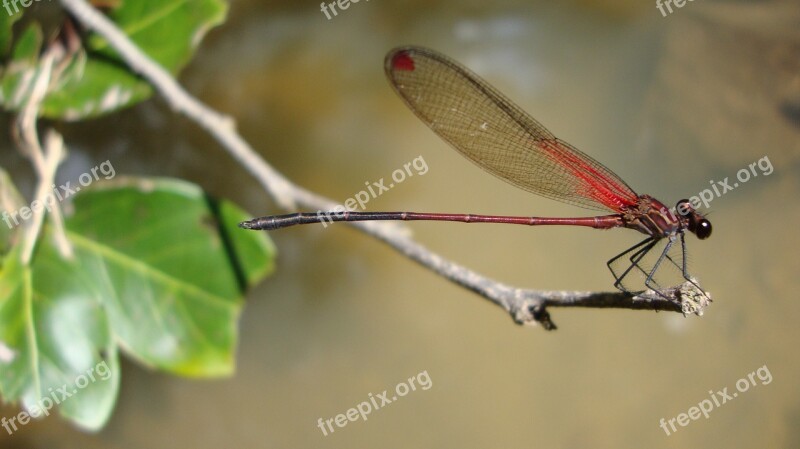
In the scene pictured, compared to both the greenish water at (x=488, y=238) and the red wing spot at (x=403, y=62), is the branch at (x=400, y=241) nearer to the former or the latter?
the red wing spot at (x=403, y=62)

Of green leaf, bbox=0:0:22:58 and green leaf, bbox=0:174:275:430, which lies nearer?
green leaf, bbox=0:0:22:58

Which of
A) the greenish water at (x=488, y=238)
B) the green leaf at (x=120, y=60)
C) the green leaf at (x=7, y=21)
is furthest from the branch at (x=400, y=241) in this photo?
the greenish water at (x=488, y=238)

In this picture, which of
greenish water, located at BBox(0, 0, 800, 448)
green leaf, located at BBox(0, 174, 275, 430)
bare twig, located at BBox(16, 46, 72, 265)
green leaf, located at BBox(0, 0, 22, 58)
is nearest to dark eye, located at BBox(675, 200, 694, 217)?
Answer: greenish water, located at BBox(0, 0, 800, 448)

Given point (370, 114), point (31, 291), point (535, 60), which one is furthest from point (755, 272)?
point (31, 291)

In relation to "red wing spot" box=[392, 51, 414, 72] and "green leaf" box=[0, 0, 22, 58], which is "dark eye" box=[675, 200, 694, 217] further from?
"green leaf" box=[0, 0, 22, 58]

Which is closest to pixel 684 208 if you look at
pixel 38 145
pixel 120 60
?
pixel 120 60

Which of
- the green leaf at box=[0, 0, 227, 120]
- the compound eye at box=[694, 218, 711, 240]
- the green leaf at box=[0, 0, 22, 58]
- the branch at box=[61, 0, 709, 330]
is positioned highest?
the green leaf at box=[0, 0, 22, 58]
